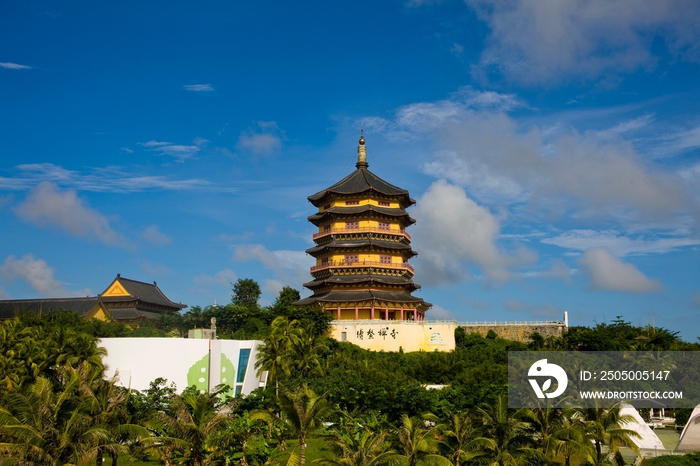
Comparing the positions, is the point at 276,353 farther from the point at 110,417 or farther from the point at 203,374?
the point at 110,417

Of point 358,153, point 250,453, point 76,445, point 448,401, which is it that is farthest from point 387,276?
point 76,445

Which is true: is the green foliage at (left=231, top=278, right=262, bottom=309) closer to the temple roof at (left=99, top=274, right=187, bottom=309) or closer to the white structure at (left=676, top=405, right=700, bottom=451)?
the temple roof at (left=99, top=274, right=187, bottom=309)

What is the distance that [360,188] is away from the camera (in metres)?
72.4

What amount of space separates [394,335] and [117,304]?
46.5 metres

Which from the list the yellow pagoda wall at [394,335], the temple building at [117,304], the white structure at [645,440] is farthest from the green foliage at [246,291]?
the white structure at [645,440]

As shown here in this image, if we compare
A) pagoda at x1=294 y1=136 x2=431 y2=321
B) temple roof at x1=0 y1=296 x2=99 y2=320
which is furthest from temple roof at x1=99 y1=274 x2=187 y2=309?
pagoda at x1=294 y1=136 x2=431 y2=321

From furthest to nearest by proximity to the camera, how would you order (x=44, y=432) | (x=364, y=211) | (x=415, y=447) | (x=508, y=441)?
(x=364, y=211), (x=508, y=441), (x=415, y=447), (x=44, y=432)

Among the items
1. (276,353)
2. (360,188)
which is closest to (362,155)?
(360,188)

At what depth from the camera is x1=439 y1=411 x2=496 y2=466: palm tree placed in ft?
95.3

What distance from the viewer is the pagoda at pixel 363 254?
6775cm

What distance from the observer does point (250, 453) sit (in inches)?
1437

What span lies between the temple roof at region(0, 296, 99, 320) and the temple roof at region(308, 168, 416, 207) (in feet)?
110

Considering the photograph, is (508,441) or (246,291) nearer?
(508,441)

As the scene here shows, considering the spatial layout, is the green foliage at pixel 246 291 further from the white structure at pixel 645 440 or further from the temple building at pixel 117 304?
the white structure at pixel 645 440
